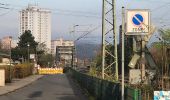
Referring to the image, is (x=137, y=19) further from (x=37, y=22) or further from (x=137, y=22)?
(x=37, y=22)

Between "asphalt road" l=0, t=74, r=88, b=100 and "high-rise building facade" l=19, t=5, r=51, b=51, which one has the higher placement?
"high-rise building facade" l=19, t=5, r=51, b=51

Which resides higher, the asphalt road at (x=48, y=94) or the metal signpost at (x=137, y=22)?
the metal signpost at (x=137, y=22)

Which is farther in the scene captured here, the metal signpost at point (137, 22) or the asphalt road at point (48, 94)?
the asphalt road at point (48, 94)

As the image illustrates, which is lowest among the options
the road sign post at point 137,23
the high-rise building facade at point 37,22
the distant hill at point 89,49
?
the road sign post at point 137,23

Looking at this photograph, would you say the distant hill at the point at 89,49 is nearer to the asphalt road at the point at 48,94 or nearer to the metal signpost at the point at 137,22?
the asphalt road at the point at 48,94

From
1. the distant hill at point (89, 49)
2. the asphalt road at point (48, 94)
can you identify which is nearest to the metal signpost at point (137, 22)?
the asphalt road at point (48, 94)

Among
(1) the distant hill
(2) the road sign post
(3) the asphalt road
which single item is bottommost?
(3) the asphalt road

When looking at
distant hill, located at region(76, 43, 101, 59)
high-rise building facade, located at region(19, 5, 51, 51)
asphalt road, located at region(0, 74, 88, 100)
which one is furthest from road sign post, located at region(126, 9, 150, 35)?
high-rise building facade, located at region(19, 5, 51, 51)

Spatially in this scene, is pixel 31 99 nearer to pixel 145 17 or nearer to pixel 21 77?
pixel 145 17

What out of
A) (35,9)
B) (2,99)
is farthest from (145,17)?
(35,9)

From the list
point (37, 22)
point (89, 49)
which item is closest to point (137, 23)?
point (89, 49)

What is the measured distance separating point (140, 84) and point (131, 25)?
3273 mm

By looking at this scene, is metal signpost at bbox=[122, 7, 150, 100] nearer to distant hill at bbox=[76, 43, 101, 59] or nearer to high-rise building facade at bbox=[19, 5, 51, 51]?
distant hill at bbox=[76, 43, 101, 59]

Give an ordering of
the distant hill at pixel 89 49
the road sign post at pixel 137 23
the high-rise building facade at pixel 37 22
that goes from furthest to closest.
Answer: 1. the high-rise building facade at pixel 37 22
2. the distant hill at pixel 89 49
3. the road sign post at pixel 137 23
